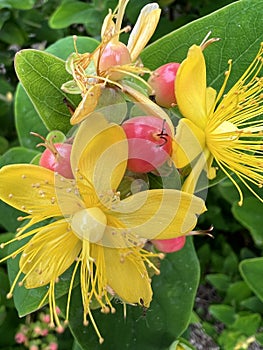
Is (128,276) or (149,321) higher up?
(128,276)

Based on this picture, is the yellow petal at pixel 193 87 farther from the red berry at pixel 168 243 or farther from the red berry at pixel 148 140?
the red berry at pixel 168 243

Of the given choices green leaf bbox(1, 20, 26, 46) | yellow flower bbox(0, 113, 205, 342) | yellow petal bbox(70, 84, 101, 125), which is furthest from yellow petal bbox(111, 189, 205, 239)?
green leaf bbox(1, 20, 26, 46)

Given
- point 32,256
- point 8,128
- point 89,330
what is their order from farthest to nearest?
point 8,128
point 89,330
point 32,256

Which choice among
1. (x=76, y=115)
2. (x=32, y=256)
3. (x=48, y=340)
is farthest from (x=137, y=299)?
(x=48, y=340)

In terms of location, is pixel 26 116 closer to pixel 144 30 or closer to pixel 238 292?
pixel 144 30

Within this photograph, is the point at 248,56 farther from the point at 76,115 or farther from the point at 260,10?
the point at 76,115

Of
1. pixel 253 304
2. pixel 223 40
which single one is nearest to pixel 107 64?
pixel 223 40

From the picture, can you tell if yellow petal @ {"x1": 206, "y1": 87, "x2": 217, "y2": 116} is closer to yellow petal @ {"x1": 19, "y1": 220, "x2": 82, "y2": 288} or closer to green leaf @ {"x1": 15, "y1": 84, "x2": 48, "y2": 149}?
yellow petal @ {"x1": 19, "y1": 220, "x2": 82, "y2": 288}
